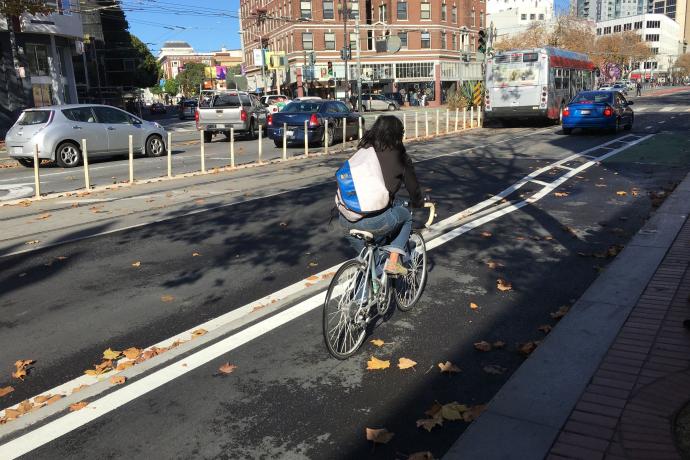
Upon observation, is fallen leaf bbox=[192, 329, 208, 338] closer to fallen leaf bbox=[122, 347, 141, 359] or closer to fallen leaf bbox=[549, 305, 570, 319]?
fallen leaf bbox=[122, 347, 141, 359]

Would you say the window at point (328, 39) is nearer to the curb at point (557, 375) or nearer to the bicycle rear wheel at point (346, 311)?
the curb at point (557, 375)

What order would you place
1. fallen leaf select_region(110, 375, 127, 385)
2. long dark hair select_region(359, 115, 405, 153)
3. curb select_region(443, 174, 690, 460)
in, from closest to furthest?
1. curb select_region(443, 174, 690, 460)
2. fallen leaf select_region(110, 375, 127, 385)
3. long dark hair select_region(359, 115, 405, 153)

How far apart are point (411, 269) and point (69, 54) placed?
37.7 meters

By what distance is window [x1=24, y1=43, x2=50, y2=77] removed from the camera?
33.7 meters

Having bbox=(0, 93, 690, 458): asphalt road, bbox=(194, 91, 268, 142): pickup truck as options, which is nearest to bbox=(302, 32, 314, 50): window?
bbox=(194, 91, 268, 142): pickup truck

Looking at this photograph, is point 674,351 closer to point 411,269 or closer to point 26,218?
point 411,269

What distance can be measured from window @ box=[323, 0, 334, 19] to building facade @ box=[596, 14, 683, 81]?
348 feet

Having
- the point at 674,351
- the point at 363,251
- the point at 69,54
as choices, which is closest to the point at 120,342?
the point at 363,251

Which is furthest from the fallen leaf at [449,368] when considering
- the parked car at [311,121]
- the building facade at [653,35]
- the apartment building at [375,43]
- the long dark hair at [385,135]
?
the building facade at [653,35]

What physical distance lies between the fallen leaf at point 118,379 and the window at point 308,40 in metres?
68.1

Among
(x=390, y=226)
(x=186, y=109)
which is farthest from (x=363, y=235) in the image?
(x=186, y=109)

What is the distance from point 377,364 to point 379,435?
951mm

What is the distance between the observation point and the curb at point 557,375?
325 centimetres

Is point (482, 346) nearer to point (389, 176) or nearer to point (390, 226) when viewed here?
point (390, 226)
